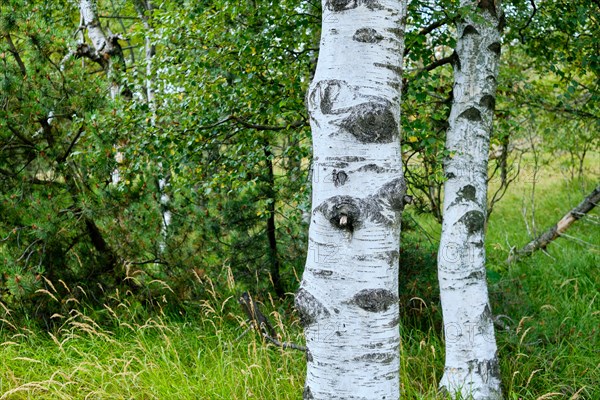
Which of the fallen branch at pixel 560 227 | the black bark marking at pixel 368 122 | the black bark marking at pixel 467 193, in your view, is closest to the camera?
the black bark marking at pixel 368 122

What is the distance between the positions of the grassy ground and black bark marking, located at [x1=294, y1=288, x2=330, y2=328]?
953 mm

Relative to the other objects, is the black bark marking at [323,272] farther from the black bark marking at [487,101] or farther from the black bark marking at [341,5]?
the black bark marking at [487,101]

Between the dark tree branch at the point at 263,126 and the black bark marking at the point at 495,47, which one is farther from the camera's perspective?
the dark tree branch at the point at 263,126

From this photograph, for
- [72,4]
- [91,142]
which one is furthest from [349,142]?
[72,4]

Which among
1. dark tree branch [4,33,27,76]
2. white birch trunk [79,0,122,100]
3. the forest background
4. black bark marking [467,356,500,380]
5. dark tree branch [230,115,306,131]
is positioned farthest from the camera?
white birch trunk [79,0,122,100]

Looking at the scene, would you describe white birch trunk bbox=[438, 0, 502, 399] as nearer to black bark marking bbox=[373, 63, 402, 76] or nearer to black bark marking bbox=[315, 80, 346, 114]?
black bark marking bbox=[373, 63, 402, 76]

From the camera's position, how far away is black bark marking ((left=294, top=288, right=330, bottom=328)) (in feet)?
7.97

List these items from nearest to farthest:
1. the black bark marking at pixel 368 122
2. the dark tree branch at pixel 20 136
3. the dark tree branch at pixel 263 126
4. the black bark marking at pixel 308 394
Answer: the black bark marking at pixel 368 122 → the black bark marking at pixel 308 394 → the dark tree branch at pixel 263 126 → the dark tree branch at pixel 20 136

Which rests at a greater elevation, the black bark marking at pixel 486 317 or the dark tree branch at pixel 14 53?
the dark tree branch at pixel 14 53

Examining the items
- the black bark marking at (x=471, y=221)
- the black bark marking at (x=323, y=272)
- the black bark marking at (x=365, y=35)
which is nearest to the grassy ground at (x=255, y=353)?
the black bark marking at (x=471, y=221)

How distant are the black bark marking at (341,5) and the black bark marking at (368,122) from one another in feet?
1.27

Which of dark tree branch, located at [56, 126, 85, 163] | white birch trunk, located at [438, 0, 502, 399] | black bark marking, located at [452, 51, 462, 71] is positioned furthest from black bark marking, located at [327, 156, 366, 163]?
dark tree branch, located at [56, 126, 85, 163]

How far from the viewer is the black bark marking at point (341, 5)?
243 centimetres

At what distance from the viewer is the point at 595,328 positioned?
4.61m
